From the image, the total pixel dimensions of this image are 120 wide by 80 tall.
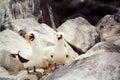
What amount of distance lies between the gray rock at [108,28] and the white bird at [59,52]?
2.75 m

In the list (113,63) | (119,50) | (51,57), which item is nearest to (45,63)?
(51,57)

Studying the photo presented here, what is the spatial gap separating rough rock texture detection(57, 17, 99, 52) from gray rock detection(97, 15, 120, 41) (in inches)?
19.9

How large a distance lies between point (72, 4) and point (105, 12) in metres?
1.47

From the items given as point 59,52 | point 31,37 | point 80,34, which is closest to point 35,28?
point 80,34

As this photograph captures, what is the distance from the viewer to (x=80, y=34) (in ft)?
41.1

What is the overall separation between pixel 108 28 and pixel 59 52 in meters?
3.61

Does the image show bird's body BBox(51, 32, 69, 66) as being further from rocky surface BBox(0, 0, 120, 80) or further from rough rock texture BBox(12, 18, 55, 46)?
rough rock texture BBox(12, 18, 55, 46)

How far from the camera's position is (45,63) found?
10820 mm

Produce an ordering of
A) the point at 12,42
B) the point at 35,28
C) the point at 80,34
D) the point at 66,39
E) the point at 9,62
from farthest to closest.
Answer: the point at 80,34
the point at 35,28
the point at 66,39
the point at 12,42
the point at 9,62

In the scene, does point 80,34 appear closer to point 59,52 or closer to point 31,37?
point 59,52

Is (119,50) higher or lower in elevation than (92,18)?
higher

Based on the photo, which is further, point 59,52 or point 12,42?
point 12,42

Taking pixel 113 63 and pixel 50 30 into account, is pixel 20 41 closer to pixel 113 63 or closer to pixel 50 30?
pixel 50 30

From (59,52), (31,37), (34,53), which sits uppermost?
(31,37)
